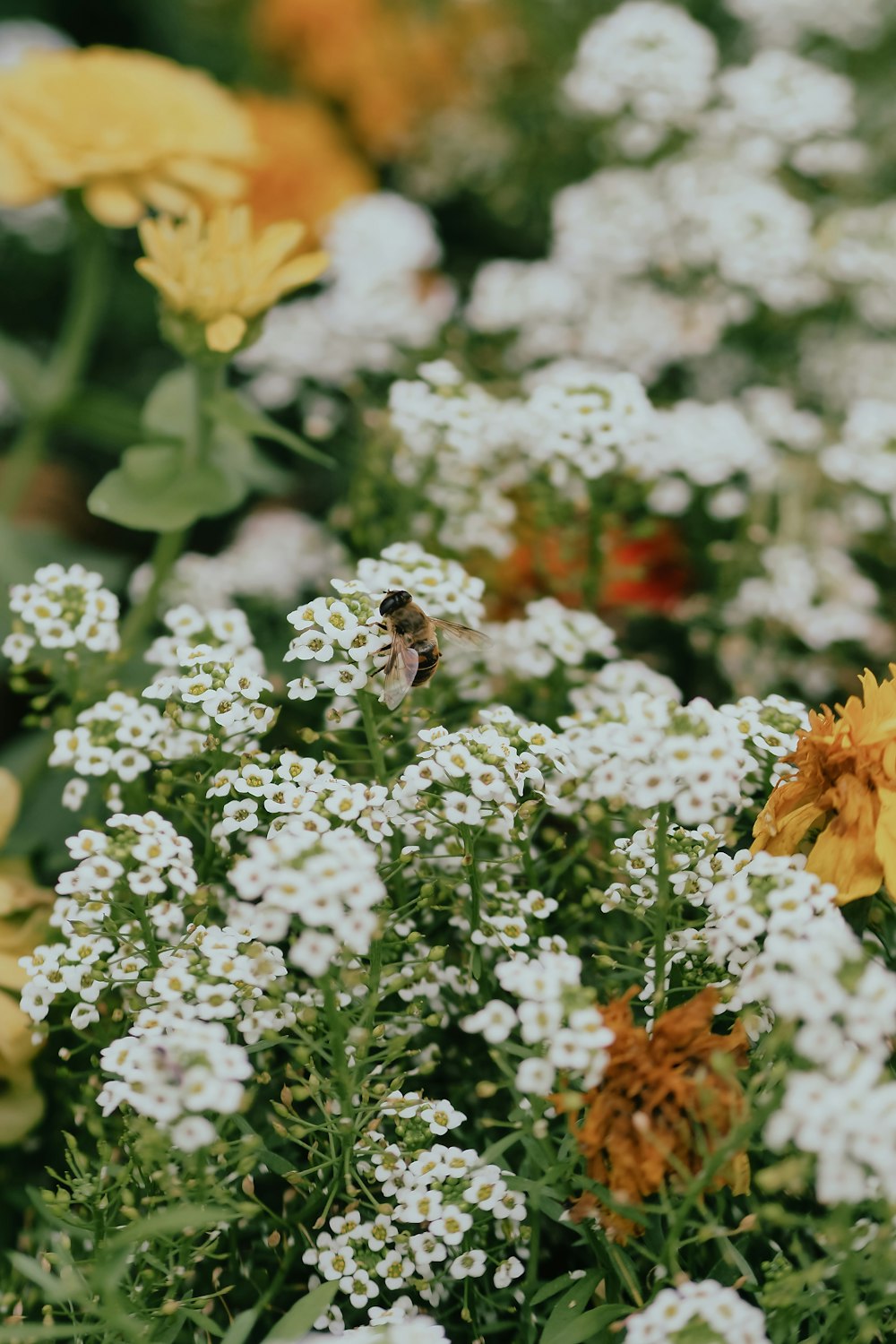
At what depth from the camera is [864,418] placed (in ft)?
3.10

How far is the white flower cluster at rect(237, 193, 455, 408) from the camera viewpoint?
1045 mm

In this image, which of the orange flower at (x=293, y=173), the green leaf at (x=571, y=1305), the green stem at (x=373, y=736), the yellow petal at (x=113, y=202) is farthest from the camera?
the orange flower at (x=293, y=173)

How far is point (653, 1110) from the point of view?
1.73 feet

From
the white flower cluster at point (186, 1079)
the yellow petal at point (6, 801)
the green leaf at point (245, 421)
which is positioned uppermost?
the green leaf at point (245, 421)

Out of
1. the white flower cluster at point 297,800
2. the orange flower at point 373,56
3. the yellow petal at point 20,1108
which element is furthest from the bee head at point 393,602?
the orange flower at point 373,56

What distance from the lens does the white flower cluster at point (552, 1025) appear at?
485 mm

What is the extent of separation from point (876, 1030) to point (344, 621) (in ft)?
1.08

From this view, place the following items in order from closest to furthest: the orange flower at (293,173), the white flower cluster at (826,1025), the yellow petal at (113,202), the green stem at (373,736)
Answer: the white flower cluster at (826,1025) < the green stem at (373,736) < the yellow petal at (113,202) < the orange flower at (293,173)

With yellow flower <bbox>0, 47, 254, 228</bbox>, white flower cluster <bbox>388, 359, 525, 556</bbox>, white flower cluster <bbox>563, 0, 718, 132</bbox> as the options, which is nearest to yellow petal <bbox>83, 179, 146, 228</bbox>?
yellow flower <bbox>0, 47, 254, 228</bbox>

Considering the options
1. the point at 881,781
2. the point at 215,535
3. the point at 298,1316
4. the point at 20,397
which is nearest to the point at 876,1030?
the point at 881,781

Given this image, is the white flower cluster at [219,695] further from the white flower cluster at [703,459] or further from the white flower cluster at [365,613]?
the white flower cluster at [703,459]

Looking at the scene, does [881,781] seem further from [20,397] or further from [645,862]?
[20,397]

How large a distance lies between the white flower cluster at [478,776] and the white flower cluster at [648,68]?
69 cm

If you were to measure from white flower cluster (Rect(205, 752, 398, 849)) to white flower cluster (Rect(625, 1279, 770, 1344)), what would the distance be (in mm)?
231
